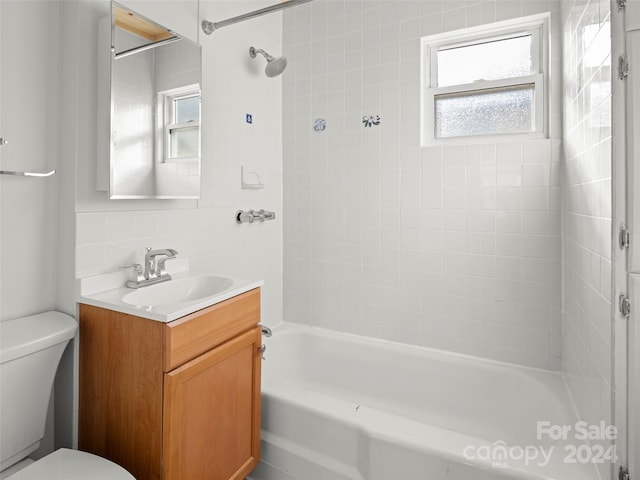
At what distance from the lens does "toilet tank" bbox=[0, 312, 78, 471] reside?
1.20 m

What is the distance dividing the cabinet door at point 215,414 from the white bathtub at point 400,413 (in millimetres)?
169

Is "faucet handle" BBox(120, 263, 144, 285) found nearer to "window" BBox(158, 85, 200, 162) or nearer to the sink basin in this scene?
the sink basin

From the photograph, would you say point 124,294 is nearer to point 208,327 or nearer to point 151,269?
point 151,269

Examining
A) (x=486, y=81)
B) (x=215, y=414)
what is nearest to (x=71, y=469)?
(x=215, y=414)

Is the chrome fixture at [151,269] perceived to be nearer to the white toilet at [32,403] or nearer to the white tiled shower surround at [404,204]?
the white toilet at [32,403]

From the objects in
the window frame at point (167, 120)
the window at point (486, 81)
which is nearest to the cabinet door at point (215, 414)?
the window frame at point (167, 120)

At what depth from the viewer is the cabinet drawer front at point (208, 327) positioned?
1277mm

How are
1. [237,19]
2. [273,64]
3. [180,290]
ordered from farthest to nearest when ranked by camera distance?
[273,64] < [237,19] < [180,290]

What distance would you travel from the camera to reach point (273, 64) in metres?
2.26

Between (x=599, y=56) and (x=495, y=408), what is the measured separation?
5.40 ft

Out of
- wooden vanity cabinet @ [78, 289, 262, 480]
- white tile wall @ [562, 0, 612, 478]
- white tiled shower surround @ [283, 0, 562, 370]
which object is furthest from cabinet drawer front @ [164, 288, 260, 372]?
white tile wall @ [562, 0, 612, 478]

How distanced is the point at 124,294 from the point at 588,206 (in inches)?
70.0

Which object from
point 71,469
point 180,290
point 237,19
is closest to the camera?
point 71,469

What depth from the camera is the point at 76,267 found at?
4.81 ft
